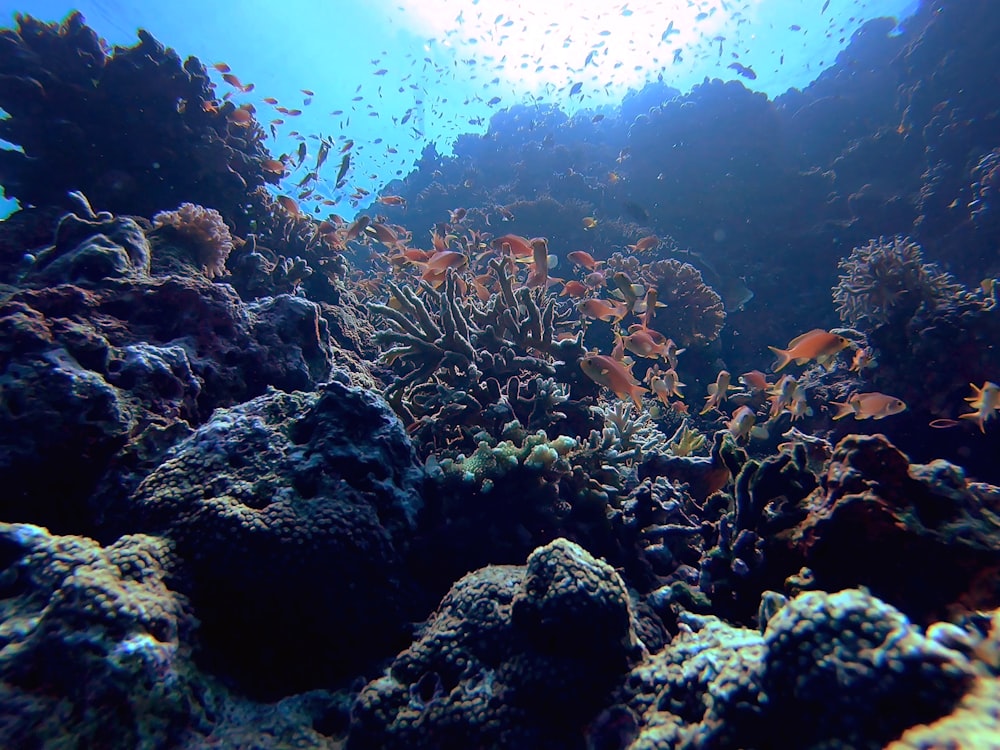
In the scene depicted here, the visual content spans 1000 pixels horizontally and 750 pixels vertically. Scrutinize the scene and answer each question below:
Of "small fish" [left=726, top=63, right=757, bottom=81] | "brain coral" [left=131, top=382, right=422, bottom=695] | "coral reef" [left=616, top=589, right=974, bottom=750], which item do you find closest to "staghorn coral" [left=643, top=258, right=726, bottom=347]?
"brain coral" [left=131, top=382, right=422, bottom=695]

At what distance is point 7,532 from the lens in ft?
6.64

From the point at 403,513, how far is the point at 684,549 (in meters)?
2.05

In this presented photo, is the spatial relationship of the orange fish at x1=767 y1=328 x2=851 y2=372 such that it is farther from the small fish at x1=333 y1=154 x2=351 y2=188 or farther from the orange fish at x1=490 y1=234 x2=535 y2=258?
the small fish at x1=333 y1=154 x2=351 y2=188

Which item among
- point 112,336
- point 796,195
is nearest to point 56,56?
point 112,336

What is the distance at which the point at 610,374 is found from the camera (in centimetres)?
404

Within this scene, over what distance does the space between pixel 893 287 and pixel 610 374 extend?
5198mm

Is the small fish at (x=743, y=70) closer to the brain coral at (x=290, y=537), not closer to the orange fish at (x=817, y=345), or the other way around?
the orange fish at (x=817, y=345)

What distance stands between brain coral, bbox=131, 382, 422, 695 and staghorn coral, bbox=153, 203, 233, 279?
137 inches

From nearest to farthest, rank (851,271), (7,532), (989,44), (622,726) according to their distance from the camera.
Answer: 1. (622,726)
2. (7,532)
3. (851,271)
4. (989,44)

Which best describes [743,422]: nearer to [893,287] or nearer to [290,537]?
[893,287]

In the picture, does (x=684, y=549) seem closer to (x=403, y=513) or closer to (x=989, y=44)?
(x=403, y=513)

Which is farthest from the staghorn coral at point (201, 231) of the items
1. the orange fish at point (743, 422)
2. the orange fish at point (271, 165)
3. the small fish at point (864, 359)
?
the small fish at point (864, 359)

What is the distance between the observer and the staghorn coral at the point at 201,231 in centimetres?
530

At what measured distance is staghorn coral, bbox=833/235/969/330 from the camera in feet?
19.7
